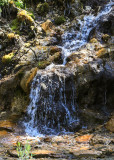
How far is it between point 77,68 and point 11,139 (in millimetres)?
3841

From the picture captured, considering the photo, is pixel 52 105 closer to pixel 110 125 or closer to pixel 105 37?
pixel 110 125

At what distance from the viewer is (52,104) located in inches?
288

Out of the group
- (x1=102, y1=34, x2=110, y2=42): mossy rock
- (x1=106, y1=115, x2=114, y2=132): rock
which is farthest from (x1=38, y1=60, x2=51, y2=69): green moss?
(x1=106, y1=115, x2=114, y2=132): rock

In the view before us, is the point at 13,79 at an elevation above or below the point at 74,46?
below

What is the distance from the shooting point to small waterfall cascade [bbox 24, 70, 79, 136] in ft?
23.2

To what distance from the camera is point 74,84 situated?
743 cm

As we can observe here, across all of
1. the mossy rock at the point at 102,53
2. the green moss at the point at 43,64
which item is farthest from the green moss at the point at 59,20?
the mossy rock at the point at 102,53

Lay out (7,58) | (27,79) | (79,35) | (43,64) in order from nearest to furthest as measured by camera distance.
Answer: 1. (27,79)
2. (43,64)
3. (7,58)
4. (79,35)

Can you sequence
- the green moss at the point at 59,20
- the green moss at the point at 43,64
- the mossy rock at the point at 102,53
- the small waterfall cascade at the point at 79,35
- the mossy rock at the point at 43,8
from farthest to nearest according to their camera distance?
the mossy rock at the point at 43,8 → the green moss at the point at 59,20 → the small waterfall cascade at the point at 79,35 → the green moss at the point at 43,64 → the mossy rock at the point at 102,53

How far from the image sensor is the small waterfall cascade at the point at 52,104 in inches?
278

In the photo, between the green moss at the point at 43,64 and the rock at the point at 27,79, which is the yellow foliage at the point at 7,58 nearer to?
the green moss at the point at 43,64

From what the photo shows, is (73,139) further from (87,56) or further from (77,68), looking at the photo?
(87,56)

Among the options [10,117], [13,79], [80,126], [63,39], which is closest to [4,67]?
Answer: [13,79]

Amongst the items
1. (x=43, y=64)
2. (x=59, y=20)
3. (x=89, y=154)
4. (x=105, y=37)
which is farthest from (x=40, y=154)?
(x=59, y=20)
